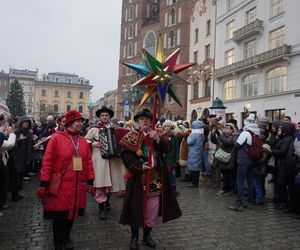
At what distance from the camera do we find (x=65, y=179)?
397cm

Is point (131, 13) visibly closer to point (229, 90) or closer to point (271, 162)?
point (229, 90)

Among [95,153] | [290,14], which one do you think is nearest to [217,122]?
[95,153]

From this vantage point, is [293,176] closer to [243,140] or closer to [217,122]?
[243,140]

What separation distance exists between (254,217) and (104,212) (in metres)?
2.92

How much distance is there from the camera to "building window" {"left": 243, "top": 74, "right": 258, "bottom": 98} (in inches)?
1016

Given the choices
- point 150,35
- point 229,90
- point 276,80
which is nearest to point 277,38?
point 276,80

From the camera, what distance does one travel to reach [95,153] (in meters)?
5.87

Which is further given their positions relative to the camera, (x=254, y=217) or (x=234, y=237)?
(x=254, y=217)

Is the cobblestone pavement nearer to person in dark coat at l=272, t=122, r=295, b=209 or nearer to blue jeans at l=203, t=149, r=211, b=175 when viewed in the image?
person in dark coat at l=272, t=122, r=295, b=209

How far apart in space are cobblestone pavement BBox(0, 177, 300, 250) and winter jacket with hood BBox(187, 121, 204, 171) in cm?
211

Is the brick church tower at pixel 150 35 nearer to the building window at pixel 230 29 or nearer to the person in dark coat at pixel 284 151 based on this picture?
the building window at pixel 230 29

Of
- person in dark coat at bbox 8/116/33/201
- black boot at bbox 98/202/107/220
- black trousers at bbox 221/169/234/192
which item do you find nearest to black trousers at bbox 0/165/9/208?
person in dark coat at bbox 8/116/33/201

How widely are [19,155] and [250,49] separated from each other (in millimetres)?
23784

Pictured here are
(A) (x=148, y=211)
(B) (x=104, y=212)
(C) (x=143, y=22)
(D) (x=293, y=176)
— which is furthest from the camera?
(C) (x=143, y=22)
